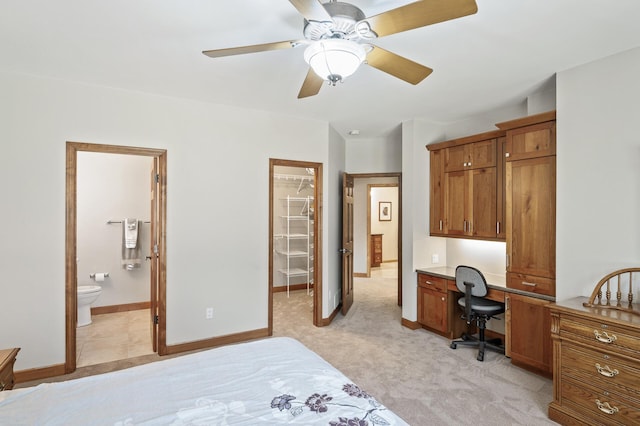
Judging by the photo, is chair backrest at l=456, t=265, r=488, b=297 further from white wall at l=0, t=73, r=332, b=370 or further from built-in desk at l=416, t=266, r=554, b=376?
white wall at l=0, t=73, r=332, b=370

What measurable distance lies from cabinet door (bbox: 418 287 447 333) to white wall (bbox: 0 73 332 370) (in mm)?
1271

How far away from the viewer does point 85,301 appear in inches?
164

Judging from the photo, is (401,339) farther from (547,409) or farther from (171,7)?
(171,7)

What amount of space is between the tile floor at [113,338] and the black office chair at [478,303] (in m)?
3.33

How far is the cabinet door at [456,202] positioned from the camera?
3861mm

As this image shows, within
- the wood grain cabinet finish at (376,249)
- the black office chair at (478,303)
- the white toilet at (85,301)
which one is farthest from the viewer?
the wood grain cabinet finish at (376,249)

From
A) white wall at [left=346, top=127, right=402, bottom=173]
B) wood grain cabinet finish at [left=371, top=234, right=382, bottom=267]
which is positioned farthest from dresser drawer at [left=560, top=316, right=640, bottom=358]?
wood grain cabinet finish at [left=371, top=234, right=382, bottom=267]

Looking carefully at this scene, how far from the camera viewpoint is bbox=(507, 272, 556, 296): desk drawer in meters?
2.88

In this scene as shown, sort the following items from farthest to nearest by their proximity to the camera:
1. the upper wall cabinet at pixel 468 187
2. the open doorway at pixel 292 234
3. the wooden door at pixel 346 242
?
the open doorway at pixel 292 234, the wooden door at pixel 346 242, the upper wall cabinet at pixel 468 187

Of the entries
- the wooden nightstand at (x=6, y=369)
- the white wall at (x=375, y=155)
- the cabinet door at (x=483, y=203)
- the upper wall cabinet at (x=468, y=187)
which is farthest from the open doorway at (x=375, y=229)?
the wooden nightstand at (x=6, y=369)

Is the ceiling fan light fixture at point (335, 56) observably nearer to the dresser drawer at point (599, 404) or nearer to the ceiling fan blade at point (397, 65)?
the ceiling fan blade at point (397, 65)

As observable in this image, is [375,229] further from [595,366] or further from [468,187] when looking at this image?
[595,366]

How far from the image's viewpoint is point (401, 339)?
12.7 feet

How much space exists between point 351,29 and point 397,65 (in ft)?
1.29
